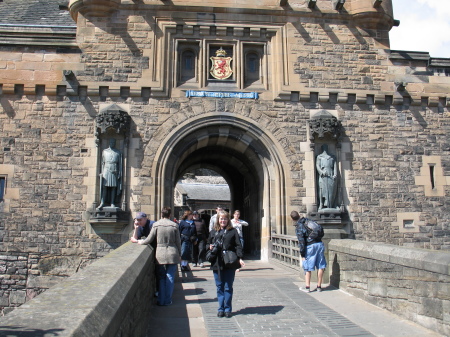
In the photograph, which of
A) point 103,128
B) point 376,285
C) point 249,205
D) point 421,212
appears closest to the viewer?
point 376,285

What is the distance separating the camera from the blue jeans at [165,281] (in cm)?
621

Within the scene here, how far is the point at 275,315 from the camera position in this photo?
570 centimetres

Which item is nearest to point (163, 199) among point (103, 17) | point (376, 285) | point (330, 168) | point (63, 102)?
point (63, 102)

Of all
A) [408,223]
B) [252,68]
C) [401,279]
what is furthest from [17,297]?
[408,223]

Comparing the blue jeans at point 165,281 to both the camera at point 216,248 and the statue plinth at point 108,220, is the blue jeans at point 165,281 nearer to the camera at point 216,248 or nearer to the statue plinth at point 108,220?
the camera at point 216,248

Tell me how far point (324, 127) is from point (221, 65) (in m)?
3.30

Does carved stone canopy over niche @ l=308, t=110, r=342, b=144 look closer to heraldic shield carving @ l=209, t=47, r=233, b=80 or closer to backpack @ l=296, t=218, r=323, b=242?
heraldic shield carving @ l=209, t=47, r=233, b=80

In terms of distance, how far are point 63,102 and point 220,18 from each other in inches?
188

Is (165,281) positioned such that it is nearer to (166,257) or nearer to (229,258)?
(166,257)

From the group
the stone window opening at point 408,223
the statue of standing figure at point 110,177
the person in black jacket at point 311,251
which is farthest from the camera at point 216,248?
the stone window opening at point 408,223

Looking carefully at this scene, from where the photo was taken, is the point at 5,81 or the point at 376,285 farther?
the point at 5,81

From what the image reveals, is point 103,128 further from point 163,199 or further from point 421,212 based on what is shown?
point 421,212

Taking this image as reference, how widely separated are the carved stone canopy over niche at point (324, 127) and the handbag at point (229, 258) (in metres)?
6.69

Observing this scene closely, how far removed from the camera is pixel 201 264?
36.7 feet
